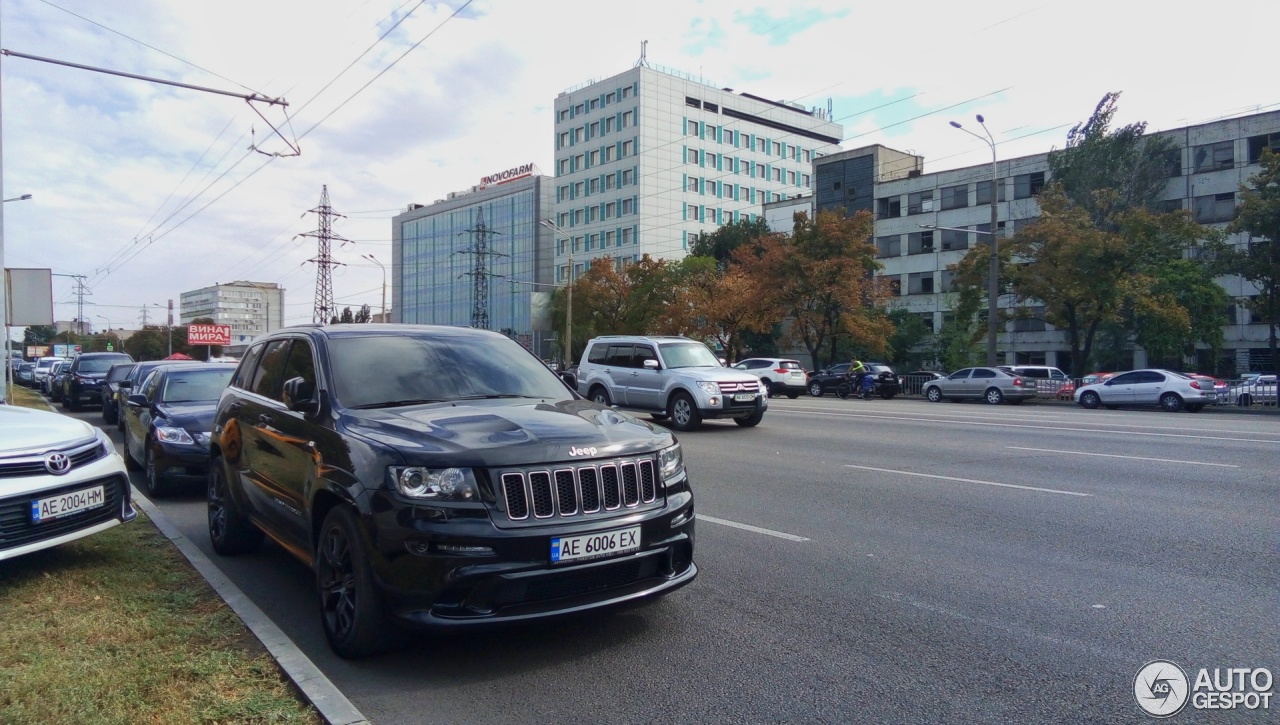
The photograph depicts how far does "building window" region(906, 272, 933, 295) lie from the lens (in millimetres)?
61844

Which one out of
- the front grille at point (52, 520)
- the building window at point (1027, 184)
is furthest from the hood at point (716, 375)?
the building window at point (1027, 184)

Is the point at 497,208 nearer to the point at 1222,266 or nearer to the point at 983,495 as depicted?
the point at 1222,266

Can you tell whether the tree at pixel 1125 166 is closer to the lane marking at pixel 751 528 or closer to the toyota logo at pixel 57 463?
the lane marking at pixel 751 528

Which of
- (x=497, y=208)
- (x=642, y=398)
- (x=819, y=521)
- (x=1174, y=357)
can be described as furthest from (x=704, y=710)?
(x=497, y=208)

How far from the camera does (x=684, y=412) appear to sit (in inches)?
669

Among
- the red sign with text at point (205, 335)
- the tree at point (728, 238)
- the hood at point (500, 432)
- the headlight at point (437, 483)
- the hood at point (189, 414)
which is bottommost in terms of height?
the hood at point (189, 414)

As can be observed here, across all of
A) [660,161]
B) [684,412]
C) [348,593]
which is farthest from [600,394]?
[660,161]

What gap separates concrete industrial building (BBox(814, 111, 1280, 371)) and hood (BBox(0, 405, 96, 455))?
148 feet

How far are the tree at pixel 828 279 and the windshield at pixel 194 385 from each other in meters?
31.0

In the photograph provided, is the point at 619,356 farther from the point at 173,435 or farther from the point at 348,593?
the point at 348,593

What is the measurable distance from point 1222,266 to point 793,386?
17.8 m

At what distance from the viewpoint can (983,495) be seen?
30.0 feet

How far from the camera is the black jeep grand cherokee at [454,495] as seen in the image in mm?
4180

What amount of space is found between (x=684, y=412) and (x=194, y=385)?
8.67m
